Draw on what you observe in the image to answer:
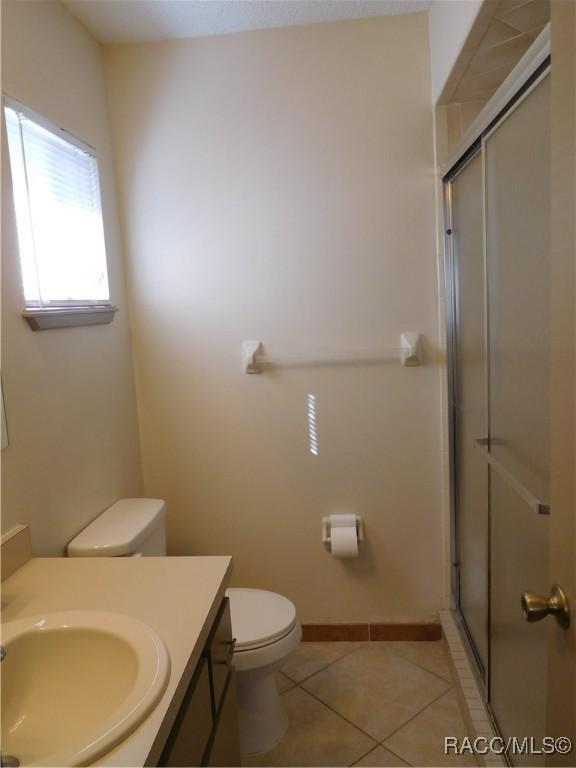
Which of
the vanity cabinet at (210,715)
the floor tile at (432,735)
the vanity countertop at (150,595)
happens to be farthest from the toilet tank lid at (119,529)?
the floor tile at (432,735)

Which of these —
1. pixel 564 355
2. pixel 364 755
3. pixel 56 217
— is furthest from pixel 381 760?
pixel 56 217

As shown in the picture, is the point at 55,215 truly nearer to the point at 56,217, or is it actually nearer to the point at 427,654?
the point at 56,217

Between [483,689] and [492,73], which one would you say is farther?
[483,689]

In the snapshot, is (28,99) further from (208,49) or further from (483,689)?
(483,689)

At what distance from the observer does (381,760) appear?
5.67ft

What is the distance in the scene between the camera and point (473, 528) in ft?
6.31

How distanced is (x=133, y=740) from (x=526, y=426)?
1.08 metres

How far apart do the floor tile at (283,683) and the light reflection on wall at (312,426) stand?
2.98ft

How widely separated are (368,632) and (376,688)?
0.29m

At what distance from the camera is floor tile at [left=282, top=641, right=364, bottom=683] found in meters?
2.17

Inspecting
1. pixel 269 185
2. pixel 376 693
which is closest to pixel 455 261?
pixel 269 185

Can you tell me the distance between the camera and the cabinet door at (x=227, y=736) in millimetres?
1194

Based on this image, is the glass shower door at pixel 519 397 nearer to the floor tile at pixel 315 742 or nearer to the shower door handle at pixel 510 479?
the shower door handle at pixel 510 479

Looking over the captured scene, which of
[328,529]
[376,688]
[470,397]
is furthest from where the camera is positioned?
[328,529]
